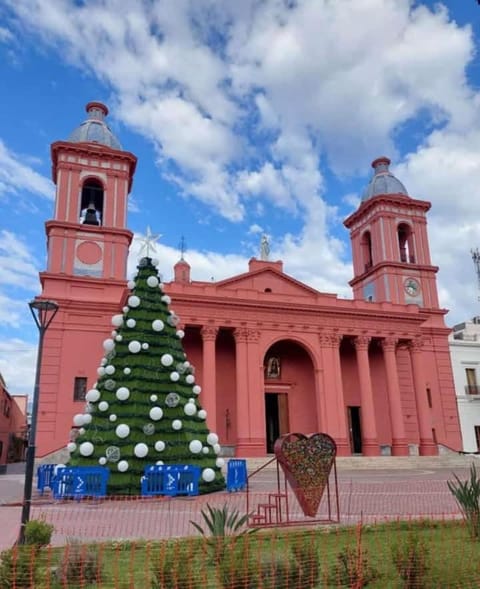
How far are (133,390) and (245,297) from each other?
492 inches

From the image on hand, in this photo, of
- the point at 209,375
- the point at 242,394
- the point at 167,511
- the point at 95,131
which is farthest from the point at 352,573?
the point at 95,131

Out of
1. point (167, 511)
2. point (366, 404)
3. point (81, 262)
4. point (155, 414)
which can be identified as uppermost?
point (81, 262)

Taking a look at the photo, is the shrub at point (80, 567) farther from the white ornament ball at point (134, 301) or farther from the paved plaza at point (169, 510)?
the white ornament ball at point (134, 301)

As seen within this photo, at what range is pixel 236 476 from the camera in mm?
13805

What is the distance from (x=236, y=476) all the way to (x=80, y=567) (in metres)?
8.72

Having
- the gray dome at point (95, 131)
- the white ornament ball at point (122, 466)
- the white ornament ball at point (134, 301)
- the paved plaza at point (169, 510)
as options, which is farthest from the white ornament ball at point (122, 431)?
the gray dome at point (95, 131)

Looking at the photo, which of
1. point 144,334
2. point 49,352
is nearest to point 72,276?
point 49,352

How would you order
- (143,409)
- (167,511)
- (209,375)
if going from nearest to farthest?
1. (167,511)
2. (143,409)
3. (209,375)

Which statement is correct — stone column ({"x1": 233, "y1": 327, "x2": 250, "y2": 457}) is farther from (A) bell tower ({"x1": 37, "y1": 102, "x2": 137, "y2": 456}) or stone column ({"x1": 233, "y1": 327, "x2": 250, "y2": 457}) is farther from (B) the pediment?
(A) bell tower ({"x1": 37, "y1": 102, "x2": 137, "y2": 456})

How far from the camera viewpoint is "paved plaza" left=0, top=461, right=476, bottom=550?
8.75 m

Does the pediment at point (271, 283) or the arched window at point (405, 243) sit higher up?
the arched window at point (405, 243)

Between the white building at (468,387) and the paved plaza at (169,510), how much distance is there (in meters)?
18.2

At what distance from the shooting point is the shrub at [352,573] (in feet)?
17.7

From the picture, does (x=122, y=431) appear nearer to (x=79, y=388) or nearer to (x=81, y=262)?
(x=79, y=388)
